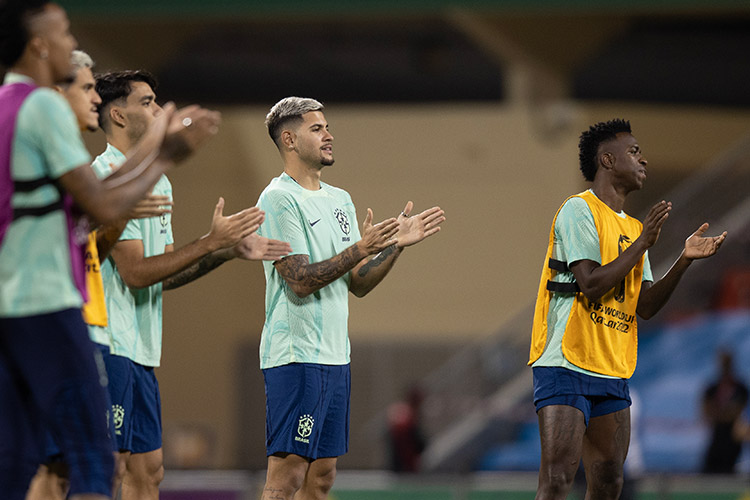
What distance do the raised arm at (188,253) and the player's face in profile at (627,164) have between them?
203 centimetres

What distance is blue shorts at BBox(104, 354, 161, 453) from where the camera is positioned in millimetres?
5062

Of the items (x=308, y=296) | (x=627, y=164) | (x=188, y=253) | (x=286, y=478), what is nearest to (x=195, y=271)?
(x=308, y=296)

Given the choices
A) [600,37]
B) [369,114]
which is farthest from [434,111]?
[600,37]

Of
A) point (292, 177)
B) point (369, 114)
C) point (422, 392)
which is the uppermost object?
point (369, 114)

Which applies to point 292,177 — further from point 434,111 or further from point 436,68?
point 436,68

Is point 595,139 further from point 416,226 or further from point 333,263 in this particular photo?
point 333,263

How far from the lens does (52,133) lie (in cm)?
351

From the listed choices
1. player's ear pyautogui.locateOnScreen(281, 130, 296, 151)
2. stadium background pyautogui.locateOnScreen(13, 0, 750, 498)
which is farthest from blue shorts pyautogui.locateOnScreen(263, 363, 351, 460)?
stadium background pyautogui.locateOnScreen(13, 0, 750, 498)

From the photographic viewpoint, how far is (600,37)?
16109 millimetres

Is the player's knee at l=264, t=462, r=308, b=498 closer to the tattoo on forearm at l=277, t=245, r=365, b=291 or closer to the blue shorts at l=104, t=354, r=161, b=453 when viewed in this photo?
the blue shorts at l=104, t=354, r=161, b=453

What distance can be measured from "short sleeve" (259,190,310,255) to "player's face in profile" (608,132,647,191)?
1693 millimetres

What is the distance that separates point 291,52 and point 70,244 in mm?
19418

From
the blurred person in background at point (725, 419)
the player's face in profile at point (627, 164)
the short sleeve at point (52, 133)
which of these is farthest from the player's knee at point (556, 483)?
the blurred person in background at point (725, 419)

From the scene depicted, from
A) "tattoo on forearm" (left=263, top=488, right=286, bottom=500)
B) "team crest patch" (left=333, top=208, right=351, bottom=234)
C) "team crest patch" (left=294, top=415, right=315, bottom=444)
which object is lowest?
"tattoo on forearm" (left=263, top=488, right=286, bottom=500)
